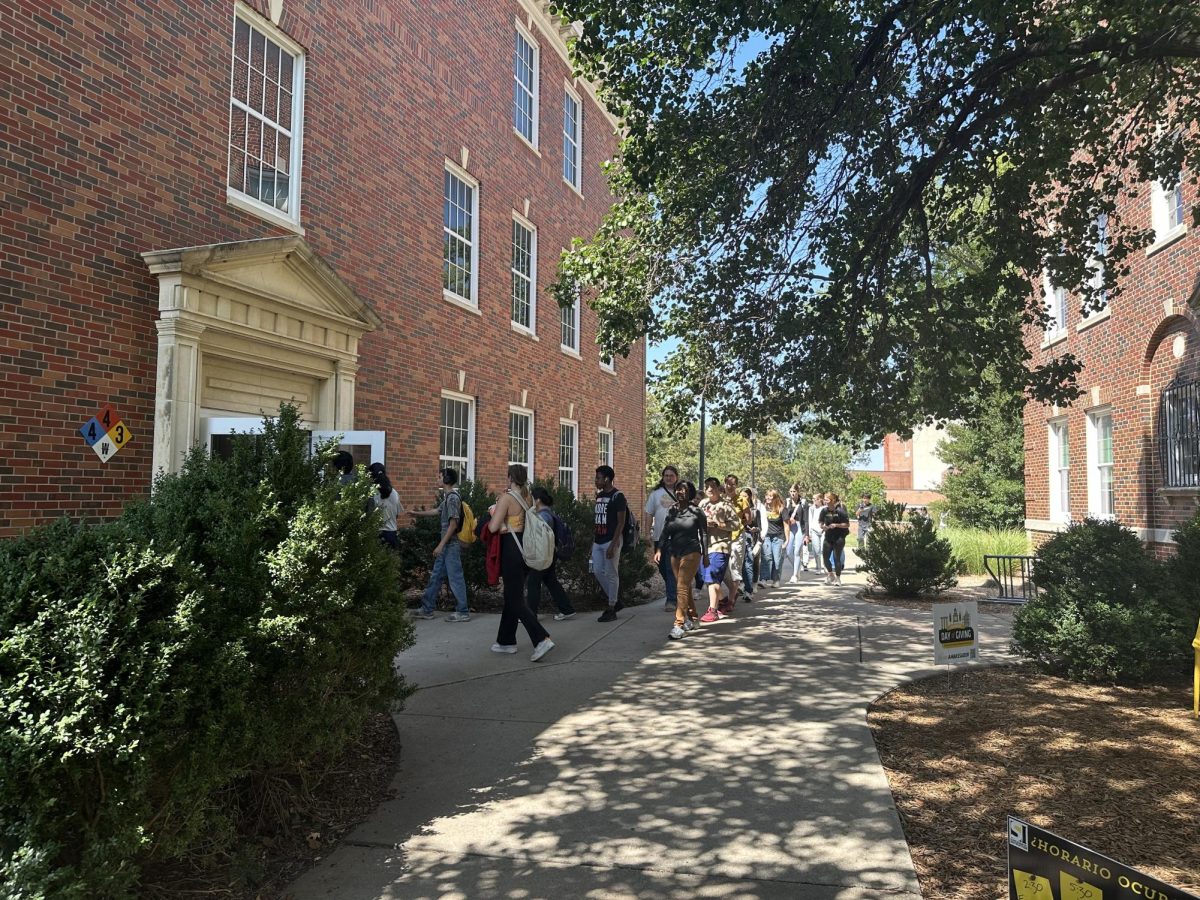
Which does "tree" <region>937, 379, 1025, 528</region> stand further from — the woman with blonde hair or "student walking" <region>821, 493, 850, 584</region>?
the woman with blonde hair

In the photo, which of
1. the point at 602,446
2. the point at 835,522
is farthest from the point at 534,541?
the point at 602,446

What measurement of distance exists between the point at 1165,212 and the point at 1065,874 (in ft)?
43.7

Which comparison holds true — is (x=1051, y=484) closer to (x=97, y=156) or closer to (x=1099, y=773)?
(x=1099, y=773)

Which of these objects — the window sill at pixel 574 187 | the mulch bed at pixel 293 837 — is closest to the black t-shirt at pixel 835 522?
the window sill at pixel 574 187

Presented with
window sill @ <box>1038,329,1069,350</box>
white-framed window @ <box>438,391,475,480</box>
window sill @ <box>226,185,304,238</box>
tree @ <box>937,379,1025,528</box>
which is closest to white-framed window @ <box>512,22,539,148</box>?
white-framed window @ <box>438,391,475,480</box>

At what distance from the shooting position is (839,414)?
8.98 m

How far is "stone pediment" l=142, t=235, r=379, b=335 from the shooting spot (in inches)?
290

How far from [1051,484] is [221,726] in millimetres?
17411

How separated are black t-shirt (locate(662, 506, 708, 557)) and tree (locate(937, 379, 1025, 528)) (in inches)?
760

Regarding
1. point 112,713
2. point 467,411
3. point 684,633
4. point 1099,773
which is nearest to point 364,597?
point 112,713

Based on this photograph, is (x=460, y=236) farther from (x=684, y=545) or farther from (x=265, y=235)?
(x=684, y=545)

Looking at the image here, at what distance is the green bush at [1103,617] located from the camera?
6.36 m

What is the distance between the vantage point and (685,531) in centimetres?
871

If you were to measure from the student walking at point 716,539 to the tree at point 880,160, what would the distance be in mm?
1265
